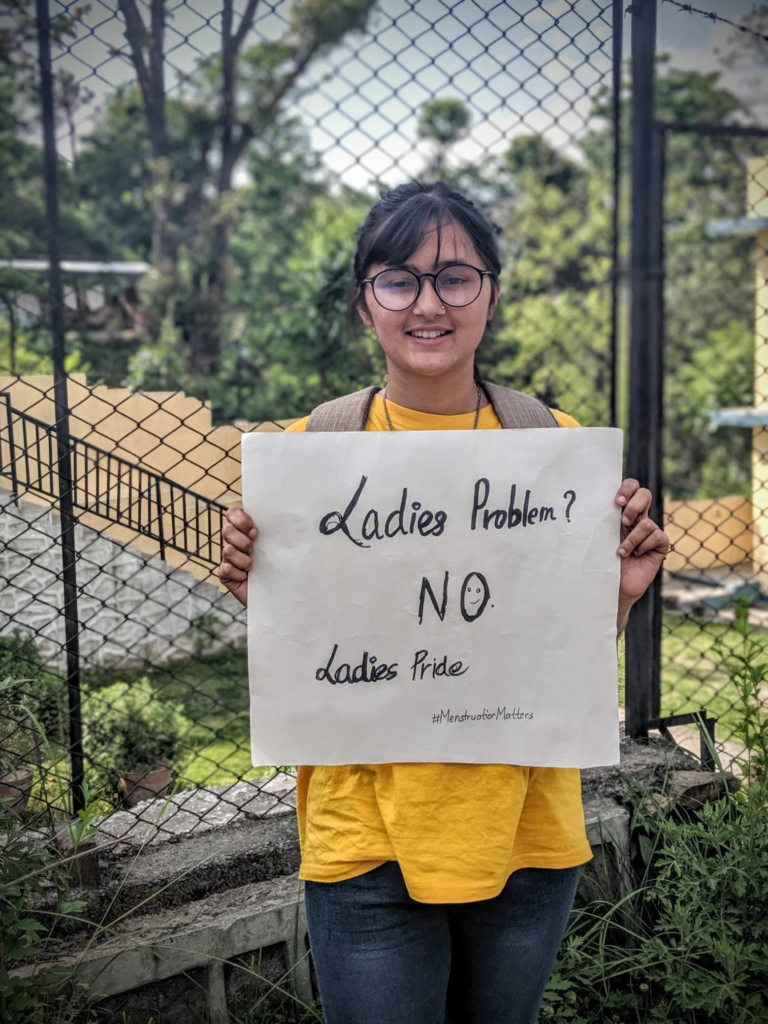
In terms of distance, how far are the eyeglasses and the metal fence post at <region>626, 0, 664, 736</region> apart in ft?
2.87

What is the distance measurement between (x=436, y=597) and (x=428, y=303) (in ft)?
1.43

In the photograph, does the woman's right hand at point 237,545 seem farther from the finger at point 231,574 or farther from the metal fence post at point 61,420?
the metal fence post at point 61,420

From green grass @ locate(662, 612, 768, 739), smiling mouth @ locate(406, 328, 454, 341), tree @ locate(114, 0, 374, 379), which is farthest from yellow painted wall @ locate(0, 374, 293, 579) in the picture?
tree @ locate(114, 0, 374, 379)

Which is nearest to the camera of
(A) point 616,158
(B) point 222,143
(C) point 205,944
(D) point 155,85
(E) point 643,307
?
(C) point 205,944

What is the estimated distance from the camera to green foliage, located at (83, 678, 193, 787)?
292 centimetres

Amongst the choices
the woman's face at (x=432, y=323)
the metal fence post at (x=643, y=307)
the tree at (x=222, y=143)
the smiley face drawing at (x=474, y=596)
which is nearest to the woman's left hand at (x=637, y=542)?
the smiley face drawing at (x=474, y=596)

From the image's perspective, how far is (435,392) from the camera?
1372mm

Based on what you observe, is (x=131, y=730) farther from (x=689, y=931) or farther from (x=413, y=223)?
(x=413, y=223)

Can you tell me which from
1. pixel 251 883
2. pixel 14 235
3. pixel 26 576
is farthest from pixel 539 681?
pixel 14 235

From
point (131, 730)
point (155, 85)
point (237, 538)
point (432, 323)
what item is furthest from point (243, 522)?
point (155, 85)

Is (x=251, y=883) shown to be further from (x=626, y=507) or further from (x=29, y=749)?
(x=626, y=507)

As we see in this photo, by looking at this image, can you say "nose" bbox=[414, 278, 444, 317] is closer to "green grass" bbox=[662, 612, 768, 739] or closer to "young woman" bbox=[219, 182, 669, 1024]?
"young woman" bbox=[219, 182, 669, 1024]

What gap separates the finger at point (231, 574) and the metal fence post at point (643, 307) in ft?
3.57

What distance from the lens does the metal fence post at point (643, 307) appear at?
2.07 m
